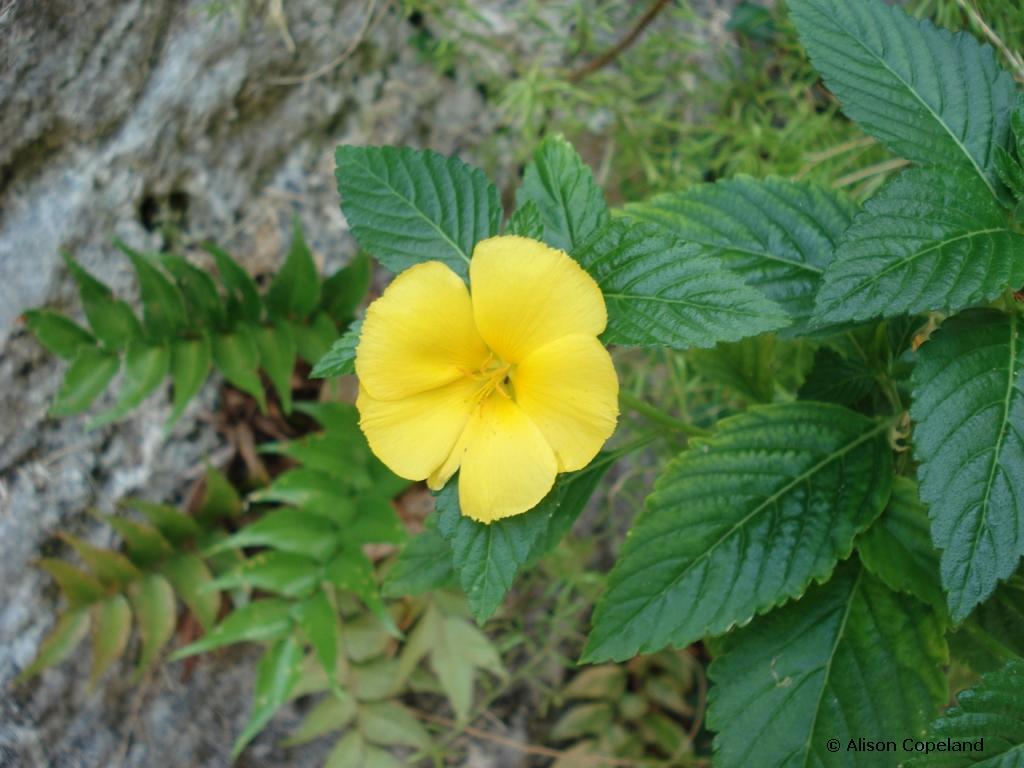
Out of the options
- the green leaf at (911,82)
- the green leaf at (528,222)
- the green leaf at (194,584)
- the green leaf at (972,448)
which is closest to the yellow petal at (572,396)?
the green leaf at (528,222)

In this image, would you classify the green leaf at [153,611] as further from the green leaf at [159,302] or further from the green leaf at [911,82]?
the green leaf at [911,82]

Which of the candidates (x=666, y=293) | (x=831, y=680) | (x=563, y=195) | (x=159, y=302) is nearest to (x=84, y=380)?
(x=159, y=302)

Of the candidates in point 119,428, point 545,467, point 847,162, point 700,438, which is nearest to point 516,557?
point 545,467

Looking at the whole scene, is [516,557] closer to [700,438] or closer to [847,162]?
[700,438]

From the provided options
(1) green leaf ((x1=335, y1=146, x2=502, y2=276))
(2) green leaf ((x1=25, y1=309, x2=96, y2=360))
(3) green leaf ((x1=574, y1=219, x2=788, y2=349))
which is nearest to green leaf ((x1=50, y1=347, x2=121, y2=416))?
(2) green leaf ((x1=25, y1=309, x2=96, y2=360))

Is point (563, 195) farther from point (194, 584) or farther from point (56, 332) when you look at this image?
point (194, 584)

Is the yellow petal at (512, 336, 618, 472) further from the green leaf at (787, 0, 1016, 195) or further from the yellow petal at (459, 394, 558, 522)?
the green leaf at (787, 0, 1016, 195)
